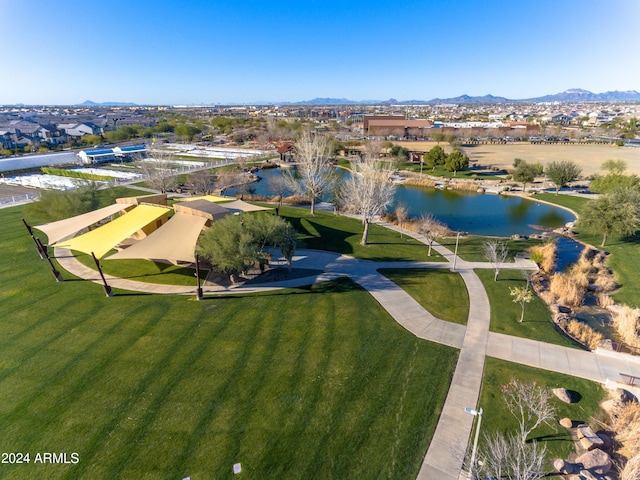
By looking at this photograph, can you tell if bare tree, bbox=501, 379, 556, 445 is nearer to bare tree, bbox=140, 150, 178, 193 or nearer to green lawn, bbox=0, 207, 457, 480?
green lawn, bbox=0, 207, 457, 480

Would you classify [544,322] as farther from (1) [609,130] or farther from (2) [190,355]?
(1) [609,130]

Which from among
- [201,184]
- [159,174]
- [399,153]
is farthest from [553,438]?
[399,153]

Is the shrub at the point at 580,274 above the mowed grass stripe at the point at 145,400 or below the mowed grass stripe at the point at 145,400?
below

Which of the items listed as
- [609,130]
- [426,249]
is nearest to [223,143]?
[426,249]

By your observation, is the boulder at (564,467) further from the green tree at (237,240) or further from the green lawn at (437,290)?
the green tree at (237,240)

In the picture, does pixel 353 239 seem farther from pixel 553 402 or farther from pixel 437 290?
pixel 553 402

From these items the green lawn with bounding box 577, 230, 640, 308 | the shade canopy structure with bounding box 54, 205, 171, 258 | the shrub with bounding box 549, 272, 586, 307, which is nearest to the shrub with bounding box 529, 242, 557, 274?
the shrub with bounding box 549, 272, 586, 307

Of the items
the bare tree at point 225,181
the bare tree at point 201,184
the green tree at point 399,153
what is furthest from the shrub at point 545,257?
the green tree at point 399,153
